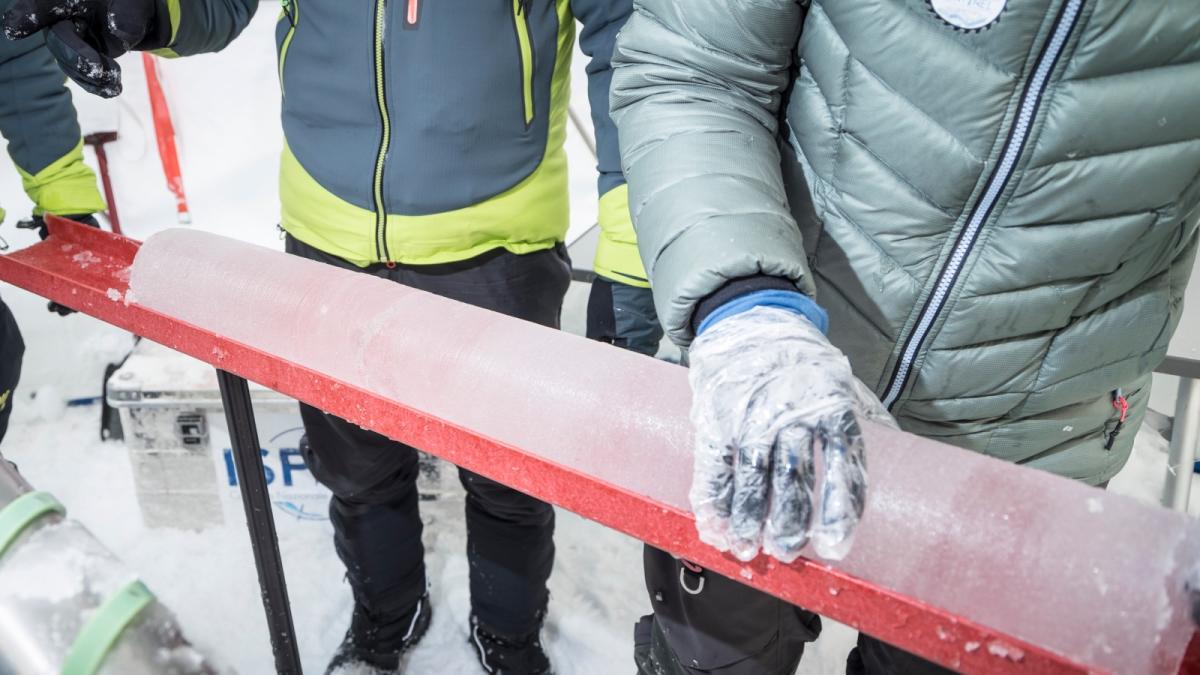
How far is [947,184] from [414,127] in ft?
2.21

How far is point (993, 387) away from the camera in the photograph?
2.73 feet

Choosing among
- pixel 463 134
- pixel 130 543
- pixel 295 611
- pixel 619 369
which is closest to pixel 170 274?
pixel 463 134

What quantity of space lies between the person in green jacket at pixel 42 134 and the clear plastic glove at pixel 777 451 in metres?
1.31

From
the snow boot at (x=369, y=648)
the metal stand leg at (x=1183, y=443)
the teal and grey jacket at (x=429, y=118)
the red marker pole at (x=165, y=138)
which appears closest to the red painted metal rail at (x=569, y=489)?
the teal and grey jacket at (x=429, y=118)

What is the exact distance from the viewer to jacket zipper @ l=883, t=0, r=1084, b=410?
2.18ft

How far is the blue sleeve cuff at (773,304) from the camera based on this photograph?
2.18ft

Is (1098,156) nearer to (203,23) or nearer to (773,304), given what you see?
(773,304)

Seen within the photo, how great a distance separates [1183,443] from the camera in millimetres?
1647

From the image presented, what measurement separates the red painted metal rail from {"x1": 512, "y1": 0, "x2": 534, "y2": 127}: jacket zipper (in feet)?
1.72

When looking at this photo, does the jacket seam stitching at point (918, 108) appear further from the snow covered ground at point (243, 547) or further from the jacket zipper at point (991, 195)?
the snow covered ground at point (243, 547)

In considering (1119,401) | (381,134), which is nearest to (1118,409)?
(1119,401)


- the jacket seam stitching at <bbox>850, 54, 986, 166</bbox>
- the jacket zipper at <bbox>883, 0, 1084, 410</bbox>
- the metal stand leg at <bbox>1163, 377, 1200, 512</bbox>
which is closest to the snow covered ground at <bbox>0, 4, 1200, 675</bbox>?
the metal stand leg at <bbox>1163, 377, 1200, 512</bbox>

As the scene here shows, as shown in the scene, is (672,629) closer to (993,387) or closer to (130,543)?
(993,387)

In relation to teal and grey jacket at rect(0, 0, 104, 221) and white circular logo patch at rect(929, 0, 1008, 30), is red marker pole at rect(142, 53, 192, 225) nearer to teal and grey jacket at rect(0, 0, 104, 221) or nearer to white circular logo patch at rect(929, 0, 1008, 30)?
teal and grey jacket at rect(0, 0, 104, 221)
